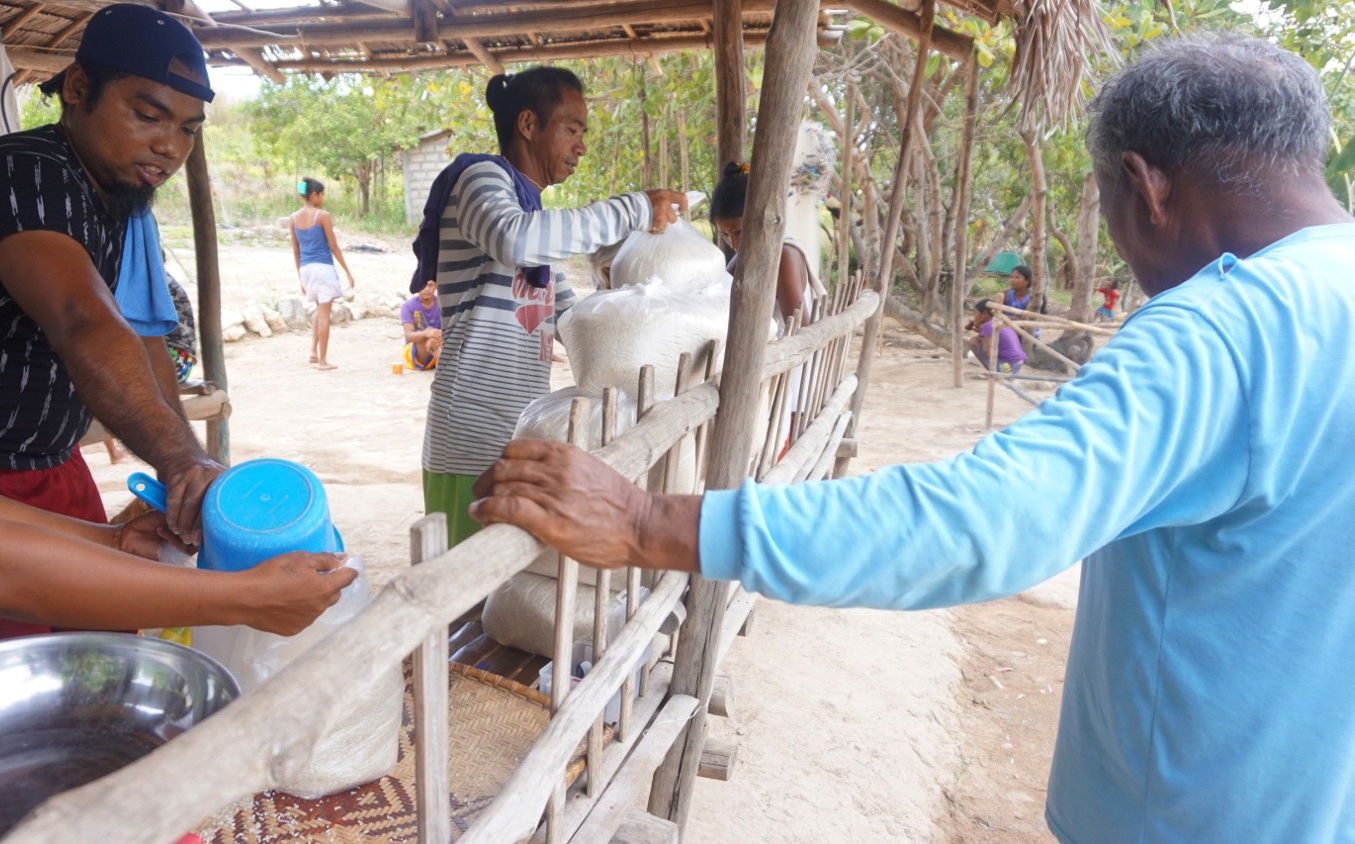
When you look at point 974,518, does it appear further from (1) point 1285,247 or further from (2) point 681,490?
(2) point 681,490

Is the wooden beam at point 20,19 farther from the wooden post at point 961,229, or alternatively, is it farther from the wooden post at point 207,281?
the wooden post at point 961,229

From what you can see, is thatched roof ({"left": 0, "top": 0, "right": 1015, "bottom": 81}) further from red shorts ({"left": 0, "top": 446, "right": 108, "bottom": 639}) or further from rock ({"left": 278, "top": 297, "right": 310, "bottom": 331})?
rock ({"left": 278, "top": 297, "right": 310, "bottom": 331})

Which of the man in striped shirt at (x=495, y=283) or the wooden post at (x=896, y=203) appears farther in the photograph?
the wooden post at (x=896, y=203)

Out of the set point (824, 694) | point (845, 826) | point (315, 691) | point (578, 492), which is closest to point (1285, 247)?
point (578, 492)

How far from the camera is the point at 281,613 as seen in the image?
1105mm

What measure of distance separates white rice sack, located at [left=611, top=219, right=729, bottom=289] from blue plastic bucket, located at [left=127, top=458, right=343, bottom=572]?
4.77 feet

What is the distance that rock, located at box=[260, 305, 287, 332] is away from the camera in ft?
38.6

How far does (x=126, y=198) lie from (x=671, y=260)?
54.4 inches

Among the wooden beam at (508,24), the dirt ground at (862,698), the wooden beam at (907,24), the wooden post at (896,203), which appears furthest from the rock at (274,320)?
the wooden beam at (907,24)

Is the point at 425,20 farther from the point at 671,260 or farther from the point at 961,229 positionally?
the point at 961,229

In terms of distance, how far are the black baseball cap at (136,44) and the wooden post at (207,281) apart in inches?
109

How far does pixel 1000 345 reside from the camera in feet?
33.0

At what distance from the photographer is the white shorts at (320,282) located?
9.69 metres

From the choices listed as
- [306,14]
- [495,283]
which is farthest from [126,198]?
[306,14]
